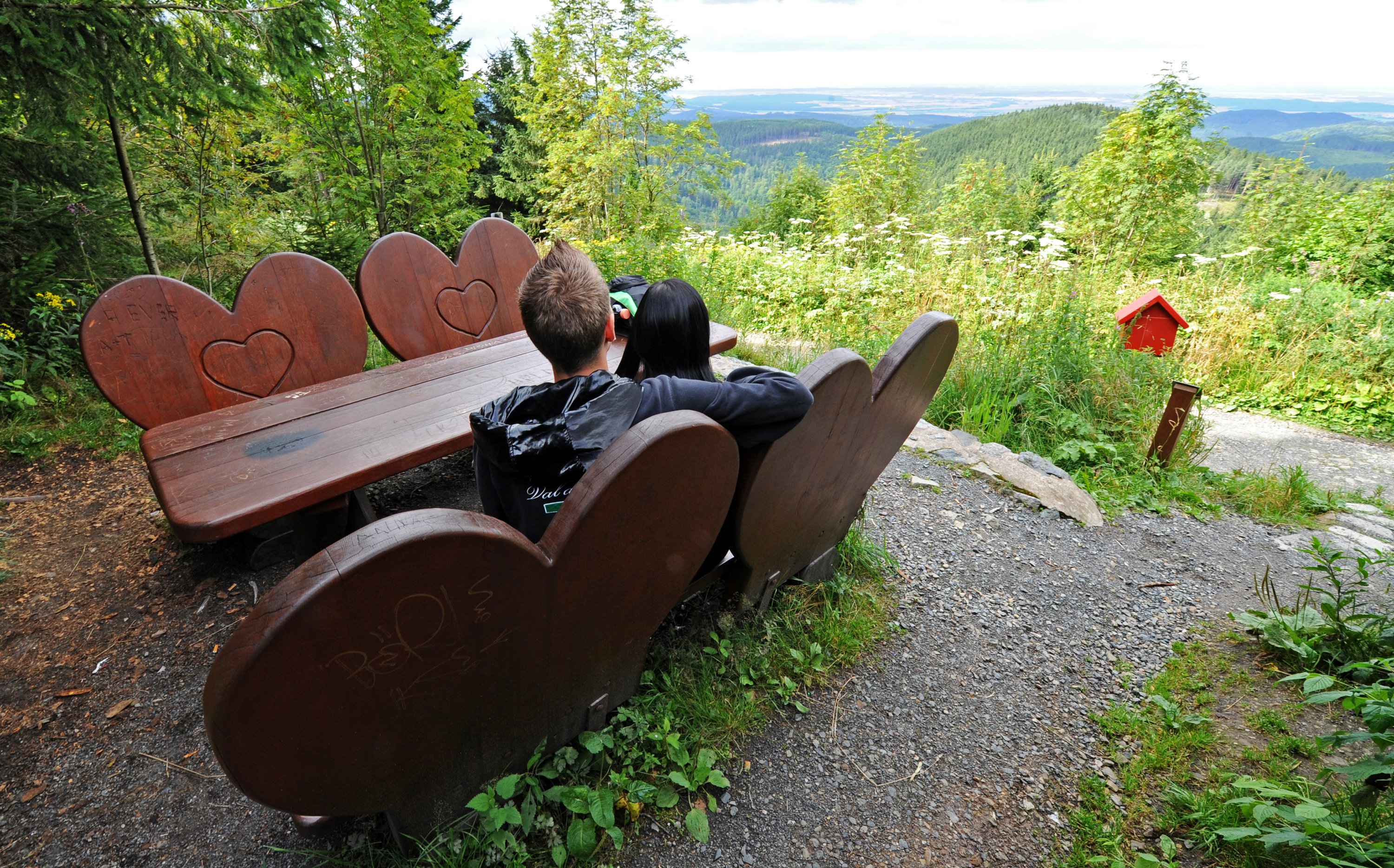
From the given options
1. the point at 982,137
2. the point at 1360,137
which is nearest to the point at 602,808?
the point at 982,137

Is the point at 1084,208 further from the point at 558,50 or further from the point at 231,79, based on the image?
the point at 231,79

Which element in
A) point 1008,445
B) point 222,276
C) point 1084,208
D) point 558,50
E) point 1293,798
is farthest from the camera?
point 1084,208

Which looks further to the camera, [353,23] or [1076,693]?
[353,23]

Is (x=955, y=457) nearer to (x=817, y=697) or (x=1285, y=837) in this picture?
(x=817, y=697)

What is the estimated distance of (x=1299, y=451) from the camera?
210 inches

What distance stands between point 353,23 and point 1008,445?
229 inches

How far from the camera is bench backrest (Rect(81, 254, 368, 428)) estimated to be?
217 cm

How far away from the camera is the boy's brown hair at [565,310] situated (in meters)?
1.47

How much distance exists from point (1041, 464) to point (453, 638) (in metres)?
3.64

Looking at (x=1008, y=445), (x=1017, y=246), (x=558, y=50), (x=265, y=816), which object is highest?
(x=558, y=50)

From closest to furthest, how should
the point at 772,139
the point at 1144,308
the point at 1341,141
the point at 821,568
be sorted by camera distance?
the point at 821,568, the point at 1144,308, the point at 1341,141, the point at 772,139

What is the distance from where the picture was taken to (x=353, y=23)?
4.72 m

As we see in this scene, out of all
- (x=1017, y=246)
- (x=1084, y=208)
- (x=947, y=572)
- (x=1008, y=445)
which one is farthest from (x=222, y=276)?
(x=1084, y=208)

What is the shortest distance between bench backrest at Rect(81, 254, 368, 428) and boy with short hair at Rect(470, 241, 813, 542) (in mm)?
1576
